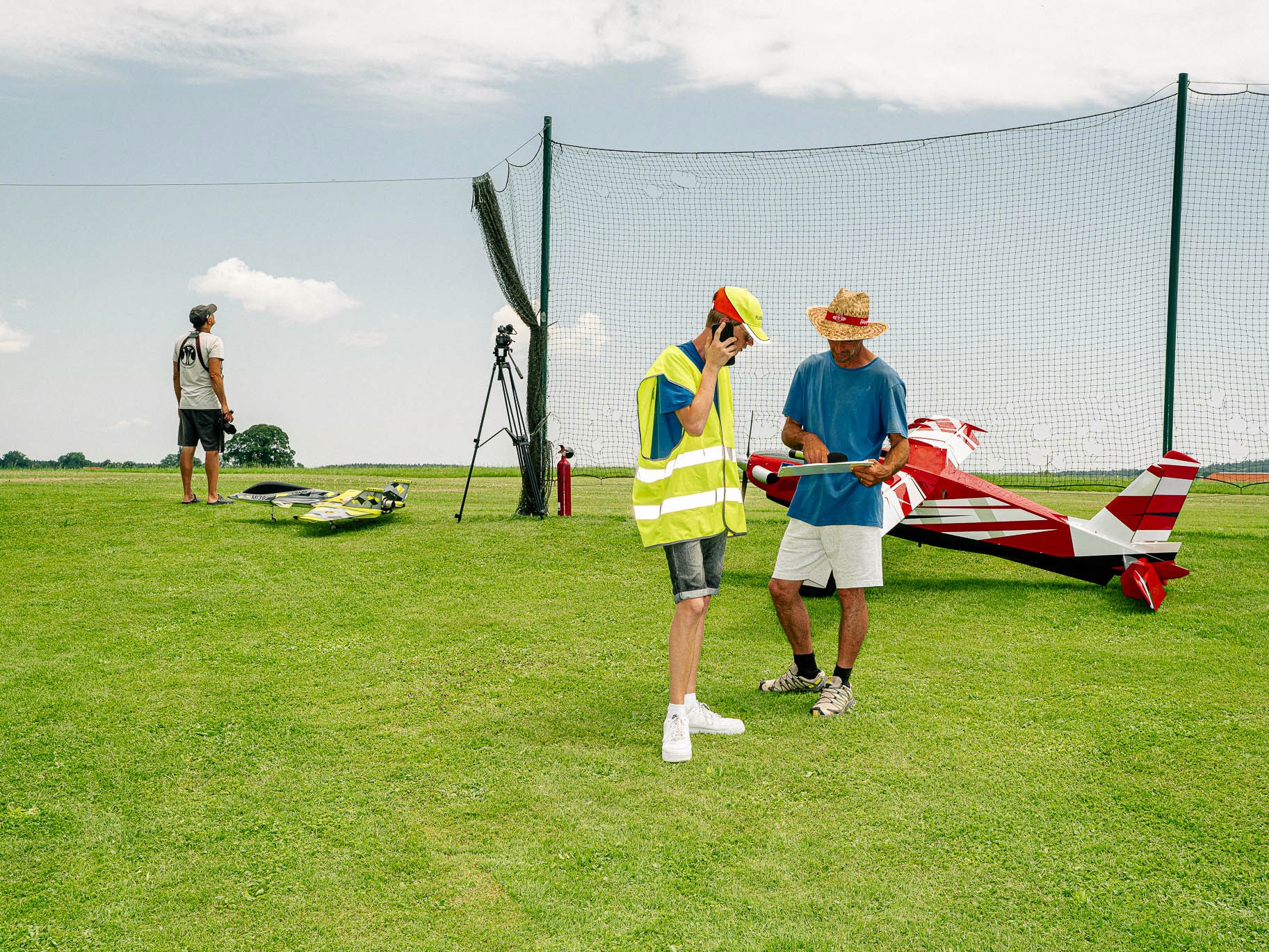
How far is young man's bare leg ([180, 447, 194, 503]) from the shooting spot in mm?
10102

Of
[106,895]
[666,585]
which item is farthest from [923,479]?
[106,895]

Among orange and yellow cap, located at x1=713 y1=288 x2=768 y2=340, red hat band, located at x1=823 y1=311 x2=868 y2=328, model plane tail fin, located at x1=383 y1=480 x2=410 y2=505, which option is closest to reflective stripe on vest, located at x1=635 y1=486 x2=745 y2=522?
orange and yellow cap, located at x1=713 y1=288 x2=768 y2=340

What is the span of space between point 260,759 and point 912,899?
283cm

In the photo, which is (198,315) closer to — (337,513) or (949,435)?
(337,513)

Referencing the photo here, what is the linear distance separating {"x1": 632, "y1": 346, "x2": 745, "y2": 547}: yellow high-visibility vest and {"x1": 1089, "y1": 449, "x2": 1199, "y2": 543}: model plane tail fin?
15.2 ft

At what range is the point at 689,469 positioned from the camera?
156 inches

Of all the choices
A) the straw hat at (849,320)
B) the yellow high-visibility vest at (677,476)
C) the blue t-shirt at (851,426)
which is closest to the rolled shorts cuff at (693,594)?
the yellow high-visibility vest at (677,476)

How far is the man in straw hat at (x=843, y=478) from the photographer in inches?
181

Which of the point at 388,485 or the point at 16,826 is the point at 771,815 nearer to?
the point at 16,826

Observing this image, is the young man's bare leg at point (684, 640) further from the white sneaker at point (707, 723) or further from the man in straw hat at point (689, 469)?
the white sneaker at point (707, 723)

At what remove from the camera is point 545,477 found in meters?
10.5

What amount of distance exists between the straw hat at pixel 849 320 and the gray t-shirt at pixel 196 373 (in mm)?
7576

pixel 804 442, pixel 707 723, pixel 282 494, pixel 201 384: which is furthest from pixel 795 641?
pixel 201 384

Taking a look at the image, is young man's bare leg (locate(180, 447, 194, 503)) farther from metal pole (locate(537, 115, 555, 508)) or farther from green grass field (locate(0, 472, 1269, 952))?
metal pole (locate(537, 115, 555, 508))
